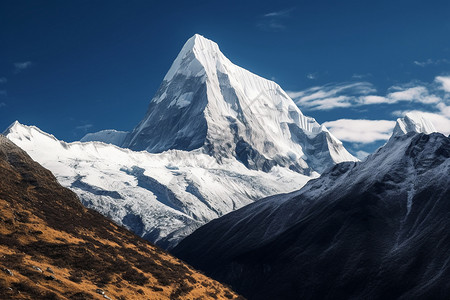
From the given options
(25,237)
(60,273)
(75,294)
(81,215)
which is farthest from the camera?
(81,215)

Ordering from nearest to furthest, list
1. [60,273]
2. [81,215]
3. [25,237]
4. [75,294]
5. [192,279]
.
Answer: [75,294], [60,273], [25,237], [192,279], [81,215]

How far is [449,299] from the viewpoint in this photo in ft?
577

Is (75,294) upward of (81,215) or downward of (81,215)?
downward

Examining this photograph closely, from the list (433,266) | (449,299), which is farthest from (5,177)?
(433,266)

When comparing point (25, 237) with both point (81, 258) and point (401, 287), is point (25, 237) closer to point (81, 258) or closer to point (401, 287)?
point (81, 258)

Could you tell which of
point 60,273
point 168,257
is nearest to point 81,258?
point 60,273

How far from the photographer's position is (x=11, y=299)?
167 feet

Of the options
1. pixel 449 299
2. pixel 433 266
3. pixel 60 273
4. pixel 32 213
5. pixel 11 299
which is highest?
pixel 433 266

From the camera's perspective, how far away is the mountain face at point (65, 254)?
59.5m

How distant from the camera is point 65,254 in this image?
74125 mm

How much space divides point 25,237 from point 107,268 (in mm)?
10631

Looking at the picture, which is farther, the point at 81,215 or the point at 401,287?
the point at 401,287

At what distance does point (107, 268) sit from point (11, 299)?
26161mm

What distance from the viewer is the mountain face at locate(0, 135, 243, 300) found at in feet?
195
